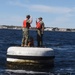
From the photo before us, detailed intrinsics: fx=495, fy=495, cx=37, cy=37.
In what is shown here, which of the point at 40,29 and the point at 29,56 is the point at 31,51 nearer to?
the point at 29,56

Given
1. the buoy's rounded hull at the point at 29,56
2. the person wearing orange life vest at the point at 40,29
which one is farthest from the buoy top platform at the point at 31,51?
the person wearing orange life vest at the point at 40,29

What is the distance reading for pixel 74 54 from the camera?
135 feet

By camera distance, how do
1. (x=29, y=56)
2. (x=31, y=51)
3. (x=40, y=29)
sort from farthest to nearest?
1. (x=40, y=29)
2. (x=29, y=56)
3. (x=31, y=51)

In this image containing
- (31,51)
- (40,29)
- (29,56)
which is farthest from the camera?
(40,29)

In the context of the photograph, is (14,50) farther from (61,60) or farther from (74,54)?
(74,54)

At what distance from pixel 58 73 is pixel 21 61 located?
293 centimetres

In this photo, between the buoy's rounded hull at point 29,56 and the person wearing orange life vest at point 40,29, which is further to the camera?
the person wearing orange life vest at point 40,29

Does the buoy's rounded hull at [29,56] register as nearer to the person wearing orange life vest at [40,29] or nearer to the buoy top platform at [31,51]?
the buoy top platform at [31,51]

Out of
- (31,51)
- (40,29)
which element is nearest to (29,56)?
(31,51)

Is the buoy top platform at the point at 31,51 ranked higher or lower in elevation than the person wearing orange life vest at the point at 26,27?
lower

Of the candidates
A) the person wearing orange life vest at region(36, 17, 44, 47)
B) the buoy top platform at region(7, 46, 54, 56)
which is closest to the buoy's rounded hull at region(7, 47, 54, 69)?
the buoy top platform at region(7, 46, 54, 56)

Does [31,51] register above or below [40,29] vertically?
below

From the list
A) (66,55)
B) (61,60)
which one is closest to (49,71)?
(61,60)

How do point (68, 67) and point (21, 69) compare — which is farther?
point (68, 67)
